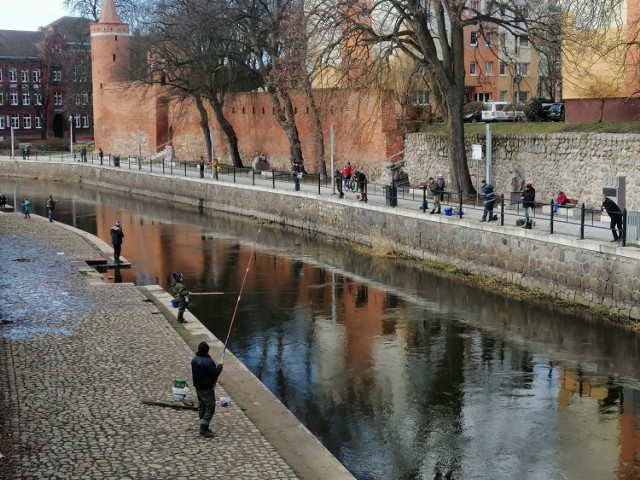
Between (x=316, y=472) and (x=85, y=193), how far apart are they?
39633 mm

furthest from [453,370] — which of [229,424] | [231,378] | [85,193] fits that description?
[85,193]

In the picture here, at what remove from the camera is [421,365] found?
52.7 ft

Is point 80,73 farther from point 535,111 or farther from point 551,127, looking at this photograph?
point 551,127

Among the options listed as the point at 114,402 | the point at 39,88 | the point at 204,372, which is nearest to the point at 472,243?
the point at 114,402

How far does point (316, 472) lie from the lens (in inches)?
416

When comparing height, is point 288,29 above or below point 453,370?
above

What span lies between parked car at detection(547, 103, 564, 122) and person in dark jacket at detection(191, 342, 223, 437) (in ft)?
80.3

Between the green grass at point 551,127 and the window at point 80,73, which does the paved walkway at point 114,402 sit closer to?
the green grass at point 551,127

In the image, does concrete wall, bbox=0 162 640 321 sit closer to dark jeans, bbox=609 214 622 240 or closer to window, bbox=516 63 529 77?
dark jeans, bbox=609 214 622 240

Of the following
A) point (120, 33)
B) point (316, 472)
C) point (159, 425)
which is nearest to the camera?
point (316, 472)

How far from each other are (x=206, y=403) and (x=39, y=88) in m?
77.4

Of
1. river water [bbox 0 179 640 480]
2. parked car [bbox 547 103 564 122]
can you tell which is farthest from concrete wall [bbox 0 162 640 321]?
parked car [bbox 547 103 564 122]

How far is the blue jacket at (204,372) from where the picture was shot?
1109 centimetres

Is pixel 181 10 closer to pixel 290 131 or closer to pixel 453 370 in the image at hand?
pixel 290 131
